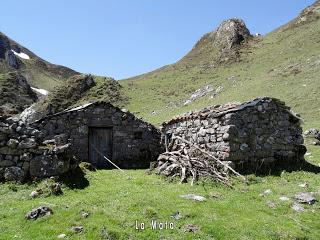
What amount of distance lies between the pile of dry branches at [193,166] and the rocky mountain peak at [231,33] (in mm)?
54772

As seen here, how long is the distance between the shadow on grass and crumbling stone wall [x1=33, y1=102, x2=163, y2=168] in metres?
6.41

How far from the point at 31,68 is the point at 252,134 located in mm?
162661

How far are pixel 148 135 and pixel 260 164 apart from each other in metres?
8.06

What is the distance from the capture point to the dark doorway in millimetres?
22547

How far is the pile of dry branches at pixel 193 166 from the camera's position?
51.5 ft

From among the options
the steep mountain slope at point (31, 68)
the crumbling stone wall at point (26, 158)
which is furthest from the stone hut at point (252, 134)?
the steep mountain slope at point (31, 68)

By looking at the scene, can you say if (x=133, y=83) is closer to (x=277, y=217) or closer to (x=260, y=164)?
(x=260, y=164)

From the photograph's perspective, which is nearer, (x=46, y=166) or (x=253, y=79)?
(x=46, y=166)

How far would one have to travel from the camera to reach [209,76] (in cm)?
5969

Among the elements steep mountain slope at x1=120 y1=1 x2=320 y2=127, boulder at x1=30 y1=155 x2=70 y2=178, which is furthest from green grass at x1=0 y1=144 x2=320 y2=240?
steep mountain slope at x1=120 y1=1 x2=320 y2=127

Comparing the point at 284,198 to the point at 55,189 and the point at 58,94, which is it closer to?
the point at 55,189

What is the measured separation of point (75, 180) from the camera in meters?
15.1

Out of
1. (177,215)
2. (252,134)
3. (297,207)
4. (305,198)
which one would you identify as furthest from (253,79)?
(177,215)

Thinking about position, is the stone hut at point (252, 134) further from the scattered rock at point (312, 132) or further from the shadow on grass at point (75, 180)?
the scattered rock at point (312, 132)
